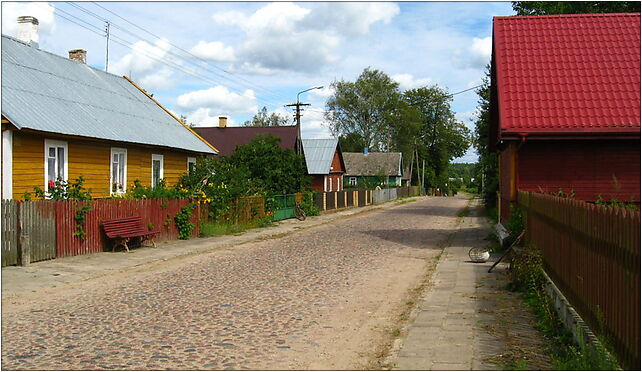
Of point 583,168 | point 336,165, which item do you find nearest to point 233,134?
point 336,165

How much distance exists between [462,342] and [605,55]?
12529mm

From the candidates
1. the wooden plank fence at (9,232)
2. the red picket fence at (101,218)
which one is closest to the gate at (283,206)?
the red picket fence at (101,218)

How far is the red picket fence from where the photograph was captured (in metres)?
14.8

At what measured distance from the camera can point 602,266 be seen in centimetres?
579

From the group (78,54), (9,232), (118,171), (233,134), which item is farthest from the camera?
(233,134)

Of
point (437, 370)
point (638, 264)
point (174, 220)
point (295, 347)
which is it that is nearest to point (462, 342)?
point (437, 370)

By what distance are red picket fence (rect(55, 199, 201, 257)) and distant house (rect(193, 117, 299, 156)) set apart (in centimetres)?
2537

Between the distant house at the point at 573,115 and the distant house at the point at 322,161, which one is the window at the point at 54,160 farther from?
the distant house at the point at 322,161

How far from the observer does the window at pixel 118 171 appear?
67.6 feet

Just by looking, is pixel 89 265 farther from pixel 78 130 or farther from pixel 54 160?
pixel 78 130

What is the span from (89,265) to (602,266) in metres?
11.3

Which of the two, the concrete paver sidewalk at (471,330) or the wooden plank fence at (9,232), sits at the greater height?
the wooden plank fence at (9,232)

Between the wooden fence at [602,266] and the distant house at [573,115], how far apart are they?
6377 millimetres

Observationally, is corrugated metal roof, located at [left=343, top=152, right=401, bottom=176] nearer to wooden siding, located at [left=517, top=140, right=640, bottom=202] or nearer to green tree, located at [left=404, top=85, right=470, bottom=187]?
green tree, located at [left=404, top=85, right=470, bottom=187]
